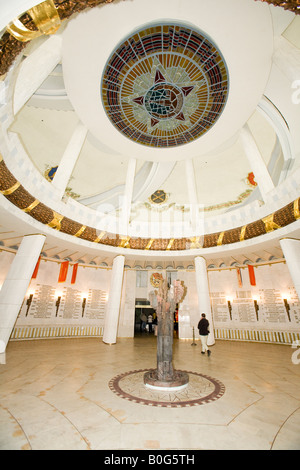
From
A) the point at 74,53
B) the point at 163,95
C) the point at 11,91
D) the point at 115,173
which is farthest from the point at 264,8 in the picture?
the point at 115,173

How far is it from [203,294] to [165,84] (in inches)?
348

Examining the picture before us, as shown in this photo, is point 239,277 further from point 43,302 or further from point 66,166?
point 43,302

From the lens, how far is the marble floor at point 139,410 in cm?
225

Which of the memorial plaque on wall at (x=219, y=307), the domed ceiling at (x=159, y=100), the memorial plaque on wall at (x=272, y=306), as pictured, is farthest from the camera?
the memorial plaque on wall at (x=219, y=307)

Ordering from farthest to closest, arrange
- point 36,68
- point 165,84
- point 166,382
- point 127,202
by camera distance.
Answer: point 127,202 → point 165,84 → point 36,68 → point 166,382

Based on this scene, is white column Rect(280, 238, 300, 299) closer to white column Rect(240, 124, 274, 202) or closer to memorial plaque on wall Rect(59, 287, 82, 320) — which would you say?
white column Rect(240, 124, 274, 202)

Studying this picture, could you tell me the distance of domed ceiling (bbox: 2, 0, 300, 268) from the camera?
5.72m

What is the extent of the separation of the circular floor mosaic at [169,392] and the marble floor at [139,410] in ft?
0.06

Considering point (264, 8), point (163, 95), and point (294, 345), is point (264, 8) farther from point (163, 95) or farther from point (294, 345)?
point (294, 345)

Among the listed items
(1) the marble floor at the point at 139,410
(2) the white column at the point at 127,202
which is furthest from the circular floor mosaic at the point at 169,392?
(2) the white column at the point at 127,202

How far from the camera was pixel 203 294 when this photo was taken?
9.69 metres

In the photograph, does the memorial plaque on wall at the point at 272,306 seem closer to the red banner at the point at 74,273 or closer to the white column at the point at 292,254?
the white column at the point at 292,254

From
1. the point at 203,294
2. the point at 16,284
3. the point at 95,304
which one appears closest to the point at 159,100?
the point at 16,284

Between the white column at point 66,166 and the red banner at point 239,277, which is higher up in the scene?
the white column at point 66,166
